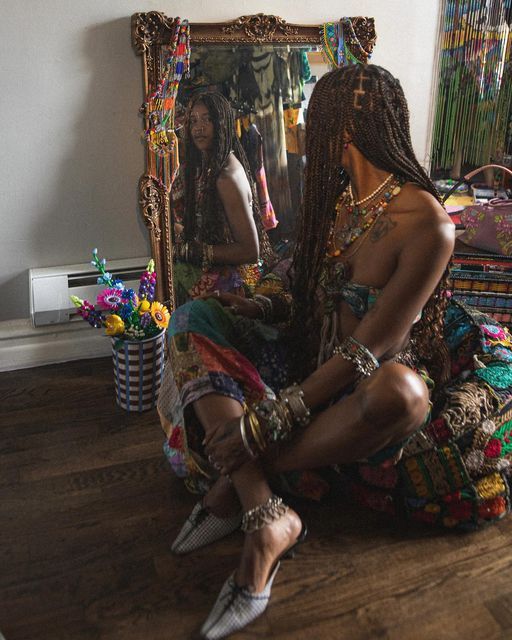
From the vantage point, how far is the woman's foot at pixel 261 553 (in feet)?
5.23

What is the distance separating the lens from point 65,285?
2.75m

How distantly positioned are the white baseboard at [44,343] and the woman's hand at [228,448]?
1391mm

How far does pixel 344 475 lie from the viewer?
6.51ft

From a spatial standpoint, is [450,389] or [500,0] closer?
[450,389]

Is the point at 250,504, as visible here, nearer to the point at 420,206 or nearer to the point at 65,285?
the point at 420,206

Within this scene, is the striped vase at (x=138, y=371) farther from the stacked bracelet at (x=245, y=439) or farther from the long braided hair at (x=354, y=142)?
the stacked bracelet at (x=245, y=439)

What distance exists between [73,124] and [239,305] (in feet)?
3.69

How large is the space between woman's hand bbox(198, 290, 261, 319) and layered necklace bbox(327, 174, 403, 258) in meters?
0.29

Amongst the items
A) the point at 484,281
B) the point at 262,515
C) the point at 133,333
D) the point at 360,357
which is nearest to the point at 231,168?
the point at 133,333

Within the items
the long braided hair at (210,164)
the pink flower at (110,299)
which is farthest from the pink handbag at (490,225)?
the pink flower at (110,299)

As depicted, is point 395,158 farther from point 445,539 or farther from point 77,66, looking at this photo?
point 77,66

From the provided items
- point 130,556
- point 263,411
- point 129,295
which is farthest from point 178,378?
point 129,295

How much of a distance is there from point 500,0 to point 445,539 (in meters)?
2.60

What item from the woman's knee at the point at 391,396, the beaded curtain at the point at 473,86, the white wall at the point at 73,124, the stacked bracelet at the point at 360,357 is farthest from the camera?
the beaded curtain at the point at 473,86
